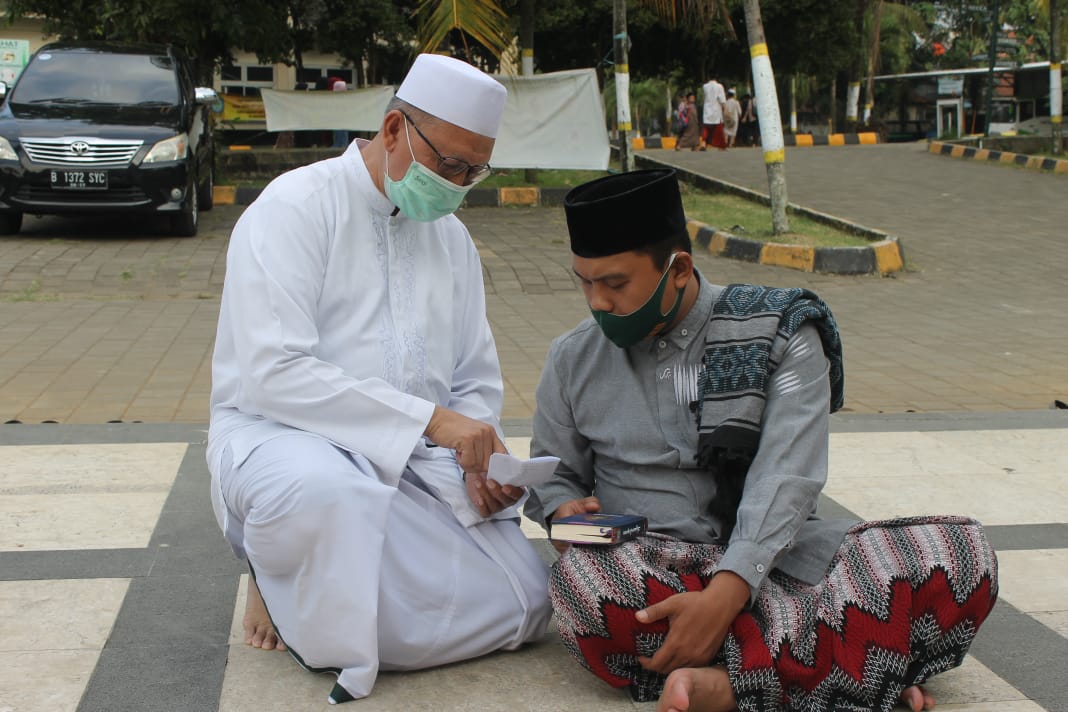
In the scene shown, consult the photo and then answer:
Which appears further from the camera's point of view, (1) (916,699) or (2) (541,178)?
(2) (541,178)

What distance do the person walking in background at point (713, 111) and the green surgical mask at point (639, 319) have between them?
72.0ft

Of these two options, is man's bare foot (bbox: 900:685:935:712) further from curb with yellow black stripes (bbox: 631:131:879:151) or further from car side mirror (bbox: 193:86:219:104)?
curb with yellow black stripes (bbox: 631:131:879:151)

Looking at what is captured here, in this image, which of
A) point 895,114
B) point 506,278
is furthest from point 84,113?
point 895,114

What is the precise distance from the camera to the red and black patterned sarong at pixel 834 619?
104 inches

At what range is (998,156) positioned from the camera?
66.9 feet

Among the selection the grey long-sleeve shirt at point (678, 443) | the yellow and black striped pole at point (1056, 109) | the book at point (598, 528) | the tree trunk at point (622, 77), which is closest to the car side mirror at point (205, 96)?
the tree trunk at point (622, 77)

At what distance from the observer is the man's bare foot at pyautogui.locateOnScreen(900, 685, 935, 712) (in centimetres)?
272

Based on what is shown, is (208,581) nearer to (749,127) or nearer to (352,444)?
(352,444)

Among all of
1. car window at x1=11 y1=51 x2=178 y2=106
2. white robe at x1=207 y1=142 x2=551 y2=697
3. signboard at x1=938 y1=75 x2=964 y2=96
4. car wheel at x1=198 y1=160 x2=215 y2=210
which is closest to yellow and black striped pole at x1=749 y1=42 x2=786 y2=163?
car window at x1=11 y1=51 x2=178 y2=106

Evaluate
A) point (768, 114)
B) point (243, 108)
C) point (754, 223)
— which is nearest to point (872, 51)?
point (243, 108)

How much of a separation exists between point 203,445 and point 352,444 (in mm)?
2333

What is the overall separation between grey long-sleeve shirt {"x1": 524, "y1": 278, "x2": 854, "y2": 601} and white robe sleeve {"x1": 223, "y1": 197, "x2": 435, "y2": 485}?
0.39 metres

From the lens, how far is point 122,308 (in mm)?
8688

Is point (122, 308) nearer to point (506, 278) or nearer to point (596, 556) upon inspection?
point (506, 278)
